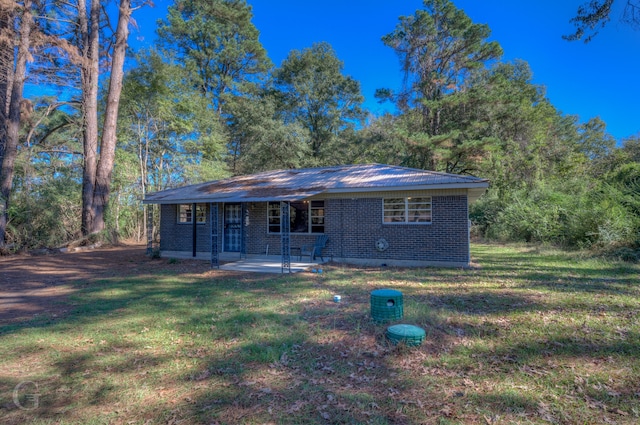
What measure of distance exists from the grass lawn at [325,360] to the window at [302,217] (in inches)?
196

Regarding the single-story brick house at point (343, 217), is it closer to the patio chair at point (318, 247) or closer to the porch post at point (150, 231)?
the patio chair at point (318, 247)

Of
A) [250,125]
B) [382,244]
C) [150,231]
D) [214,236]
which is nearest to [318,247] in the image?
[382,244]

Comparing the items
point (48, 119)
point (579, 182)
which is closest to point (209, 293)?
point (48, 119)

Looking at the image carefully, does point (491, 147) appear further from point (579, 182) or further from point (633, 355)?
point (633, 355)

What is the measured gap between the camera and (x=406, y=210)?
10.6 meters

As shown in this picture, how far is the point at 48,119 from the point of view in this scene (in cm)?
1936

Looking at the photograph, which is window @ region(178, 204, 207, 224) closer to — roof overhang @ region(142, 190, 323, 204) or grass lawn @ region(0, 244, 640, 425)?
roof overhang @ region(142, 190, 323, 204)

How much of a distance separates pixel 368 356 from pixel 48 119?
23.9 m

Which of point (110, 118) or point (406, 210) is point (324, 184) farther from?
point (110, 118)

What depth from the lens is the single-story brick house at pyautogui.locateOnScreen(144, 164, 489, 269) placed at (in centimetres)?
1003

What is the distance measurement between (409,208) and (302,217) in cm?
392

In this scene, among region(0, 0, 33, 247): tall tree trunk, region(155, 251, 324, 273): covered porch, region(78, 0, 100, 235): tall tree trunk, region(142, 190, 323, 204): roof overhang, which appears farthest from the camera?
region(78, 0, 100, 235): tall tree trunk

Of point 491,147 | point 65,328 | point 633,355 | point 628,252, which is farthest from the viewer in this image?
point 491,147

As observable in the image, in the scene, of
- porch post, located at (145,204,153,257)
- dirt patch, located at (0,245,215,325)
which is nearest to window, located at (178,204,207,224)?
porch post, located at (145,204,153,257)
